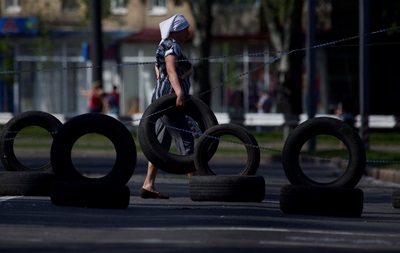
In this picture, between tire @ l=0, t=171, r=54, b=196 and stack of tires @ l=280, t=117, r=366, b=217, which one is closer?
stack of tires @ l=280, t=117, r=366, b=217

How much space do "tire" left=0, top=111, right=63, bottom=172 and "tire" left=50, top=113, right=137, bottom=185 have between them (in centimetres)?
158

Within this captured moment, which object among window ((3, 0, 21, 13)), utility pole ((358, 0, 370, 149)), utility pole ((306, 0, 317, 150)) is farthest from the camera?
window ((3, 0, 21, 13))

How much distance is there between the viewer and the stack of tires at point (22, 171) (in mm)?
14617

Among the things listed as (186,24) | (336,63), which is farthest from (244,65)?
(186,24)

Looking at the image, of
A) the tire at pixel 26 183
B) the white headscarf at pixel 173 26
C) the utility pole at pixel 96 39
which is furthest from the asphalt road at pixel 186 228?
the utility pole at pixel 96 39

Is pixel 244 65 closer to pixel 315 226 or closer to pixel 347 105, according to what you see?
pixel 347 105

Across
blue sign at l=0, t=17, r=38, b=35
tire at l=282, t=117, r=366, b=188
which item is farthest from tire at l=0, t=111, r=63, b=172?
blue sign at l=0, t=17, r=38, b=35

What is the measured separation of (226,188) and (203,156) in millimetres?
524

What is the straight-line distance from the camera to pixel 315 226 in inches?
476

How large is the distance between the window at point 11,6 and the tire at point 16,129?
43.1 meters

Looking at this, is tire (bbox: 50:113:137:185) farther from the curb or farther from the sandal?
the curb

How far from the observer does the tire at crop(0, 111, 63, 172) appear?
15.3m

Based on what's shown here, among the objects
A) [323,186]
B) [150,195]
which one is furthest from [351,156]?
[150,195]

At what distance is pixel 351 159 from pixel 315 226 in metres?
1.97
